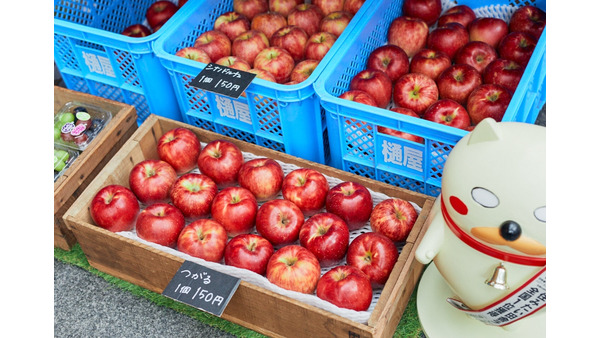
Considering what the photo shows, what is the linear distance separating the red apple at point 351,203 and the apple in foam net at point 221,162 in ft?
1.19

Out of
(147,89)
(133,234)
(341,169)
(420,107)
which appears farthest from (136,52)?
(420,107)

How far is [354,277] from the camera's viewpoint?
1.57 meters

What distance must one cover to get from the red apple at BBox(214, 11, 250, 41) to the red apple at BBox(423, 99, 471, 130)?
0.88 meters

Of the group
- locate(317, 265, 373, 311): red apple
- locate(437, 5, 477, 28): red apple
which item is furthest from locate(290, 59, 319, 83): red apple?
locate(317, 265, 373, 311): red apple

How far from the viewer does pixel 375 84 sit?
1980 mm

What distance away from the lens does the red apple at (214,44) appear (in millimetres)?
2170

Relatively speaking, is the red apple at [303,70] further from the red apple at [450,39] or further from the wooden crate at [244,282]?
the red apple at [450,39]

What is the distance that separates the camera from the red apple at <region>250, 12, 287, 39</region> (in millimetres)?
2307

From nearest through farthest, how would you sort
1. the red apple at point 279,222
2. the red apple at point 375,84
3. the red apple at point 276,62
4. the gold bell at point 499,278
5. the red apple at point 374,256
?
the gold bell at point 499,278
the red apple at point 374,256
the red apple at point 279,222
the red apple at point 375,84
the red apple at point 276,62

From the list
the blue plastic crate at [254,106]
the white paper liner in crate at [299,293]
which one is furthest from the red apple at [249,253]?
the blue plastic crate at [254,106]

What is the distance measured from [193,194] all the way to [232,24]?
0.79 metres

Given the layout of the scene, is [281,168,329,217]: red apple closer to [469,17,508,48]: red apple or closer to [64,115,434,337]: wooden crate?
[64,115,434,337]: wooden crate

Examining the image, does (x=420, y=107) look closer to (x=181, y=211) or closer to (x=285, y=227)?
(x=285, y=227)

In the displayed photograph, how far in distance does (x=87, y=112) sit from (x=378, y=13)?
47.3 inches
